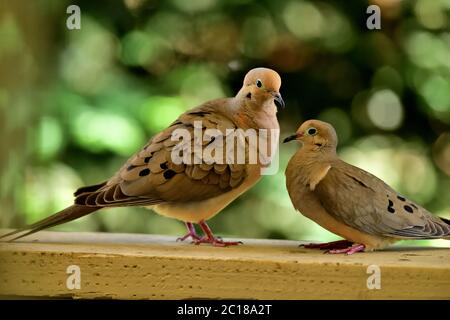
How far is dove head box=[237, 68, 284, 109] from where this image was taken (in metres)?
1.49

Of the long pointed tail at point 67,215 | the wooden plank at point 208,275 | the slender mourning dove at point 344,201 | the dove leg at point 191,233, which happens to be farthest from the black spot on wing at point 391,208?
the long pointed tail at point 67,215

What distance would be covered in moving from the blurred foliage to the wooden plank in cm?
29

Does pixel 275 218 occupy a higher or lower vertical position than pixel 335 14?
lower

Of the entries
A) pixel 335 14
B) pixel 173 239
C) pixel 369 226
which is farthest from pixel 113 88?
pixel 369 226

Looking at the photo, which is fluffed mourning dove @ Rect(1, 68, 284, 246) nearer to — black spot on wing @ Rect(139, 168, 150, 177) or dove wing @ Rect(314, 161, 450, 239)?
black spot on wing @ Rect(139, 168, 150, 177)

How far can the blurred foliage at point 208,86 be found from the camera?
1.77 metres

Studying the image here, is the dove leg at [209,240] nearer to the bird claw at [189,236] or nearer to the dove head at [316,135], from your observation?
the bird claw at [189,236]

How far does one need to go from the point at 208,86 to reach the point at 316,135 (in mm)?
365

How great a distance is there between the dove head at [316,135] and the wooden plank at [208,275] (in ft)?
0.72

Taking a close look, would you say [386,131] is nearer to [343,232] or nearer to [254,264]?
[343,232]

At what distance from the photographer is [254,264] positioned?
143 cm

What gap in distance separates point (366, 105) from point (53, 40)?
0.72 metres

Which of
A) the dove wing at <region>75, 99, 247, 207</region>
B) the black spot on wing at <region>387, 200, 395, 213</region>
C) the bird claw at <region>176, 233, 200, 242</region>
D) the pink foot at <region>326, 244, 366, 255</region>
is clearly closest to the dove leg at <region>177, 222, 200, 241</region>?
the bird claw at <region>176, 233, 200, 242</region>

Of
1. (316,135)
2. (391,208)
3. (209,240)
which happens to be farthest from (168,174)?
(391,208)
